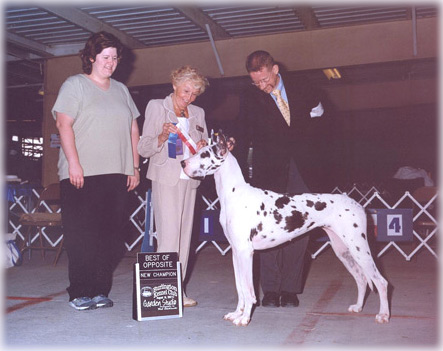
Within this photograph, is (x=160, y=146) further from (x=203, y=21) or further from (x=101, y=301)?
(x=203, y=21)

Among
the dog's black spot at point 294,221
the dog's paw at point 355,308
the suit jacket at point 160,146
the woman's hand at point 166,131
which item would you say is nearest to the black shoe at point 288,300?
the dog's paw at point 355,308

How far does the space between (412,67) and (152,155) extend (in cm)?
1130

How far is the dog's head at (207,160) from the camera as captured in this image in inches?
140

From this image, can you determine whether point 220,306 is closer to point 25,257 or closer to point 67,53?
point 25,257

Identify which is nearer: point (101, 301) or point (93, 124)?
point (93, 124)

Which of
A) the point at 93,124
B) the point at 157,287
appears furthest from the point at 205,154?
the point at 157,287

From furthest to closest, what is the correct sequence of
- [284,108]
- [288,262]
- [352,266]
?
[288,262] < [284,108] < [352,266]

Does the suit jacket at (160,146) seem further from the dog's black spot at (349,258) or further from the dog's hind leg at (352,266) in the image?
the dog's black spot at (349,258)

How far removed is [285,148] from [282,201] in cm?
55

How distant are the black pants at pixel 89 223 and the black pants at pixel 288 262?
1.25 meters

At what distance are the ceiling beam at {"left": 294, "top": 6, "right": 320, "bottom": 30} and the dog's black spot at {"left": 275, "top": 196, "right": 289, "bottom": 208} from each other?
5461 millimetres

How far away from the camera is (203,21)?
8867mm

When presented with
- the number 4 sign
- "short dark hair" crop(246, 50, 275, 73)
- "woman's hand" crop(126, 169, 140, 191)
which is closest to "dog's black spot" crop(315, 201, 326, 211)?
"short dark hair" crop(246, 50, 275, 73)

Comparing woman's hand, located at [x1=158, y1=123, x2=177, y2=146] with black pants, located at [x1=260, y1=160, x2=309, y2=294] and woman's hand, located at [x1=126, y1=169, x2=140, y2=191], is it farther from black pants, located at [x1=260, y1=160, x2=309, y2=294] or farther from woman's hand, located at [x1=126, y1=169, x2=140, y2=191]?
black pants, located at [x1=260, y1=160, x2=309, y2=294]
